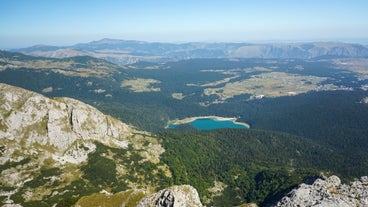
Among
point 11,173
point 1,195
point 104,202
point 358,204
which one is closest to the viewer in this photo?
point 358,204

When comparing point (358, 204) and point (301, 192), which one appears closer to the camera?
point (358, 204)

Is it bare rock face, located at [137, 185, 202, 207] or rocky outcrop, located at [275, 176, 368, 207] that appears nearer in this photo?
rocky outcrop, located at [275, 176, 368, 207]

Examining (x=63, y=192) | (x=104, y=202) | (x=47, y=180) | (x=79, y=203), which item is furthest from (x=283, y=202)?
(x=47, y=180)

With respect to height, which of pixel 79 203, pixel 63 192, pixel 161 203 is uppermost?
pixel 161 203

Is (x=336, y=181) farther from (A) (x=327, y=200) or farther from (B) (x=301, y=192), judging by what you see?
(A) (x=327, y=200)

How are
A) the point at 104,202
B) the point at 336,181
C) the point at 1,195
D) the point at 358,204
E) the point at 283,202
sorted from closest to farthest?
the point at 358,204 → the point at 283,202 → the point at 336,181 → the point at 104,202 → the point at 1,195

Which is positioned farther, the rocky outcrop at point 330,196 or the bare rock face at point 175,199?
the bare rock face at point 175,199
